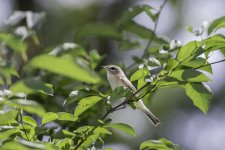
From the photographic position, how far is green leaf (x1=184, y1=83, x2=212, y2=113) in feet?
7.54

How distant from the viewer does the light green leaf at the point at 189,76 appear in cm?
217

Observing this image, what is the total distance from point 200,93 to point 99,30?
100 cm

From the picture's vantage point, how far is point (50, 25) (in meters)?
6.98

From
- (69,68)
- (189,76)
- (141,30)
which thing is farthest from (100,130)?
(141,30)

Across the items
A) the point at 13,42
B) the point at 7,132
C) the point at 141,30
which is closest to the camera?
the point at 13,42

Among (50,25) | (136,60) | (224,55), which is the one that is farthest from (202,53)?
(50,25)

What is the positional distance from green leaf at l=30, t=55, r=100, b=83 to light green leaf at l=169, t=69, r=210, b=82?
835mm

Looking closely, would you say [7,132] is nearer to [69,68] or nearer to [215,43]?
[69,68]

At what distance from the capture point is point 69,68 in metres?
1.39

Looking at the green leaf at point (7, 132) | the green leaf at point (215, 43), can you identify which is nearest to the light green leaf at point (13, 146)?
the green leaf at point (7, 132)

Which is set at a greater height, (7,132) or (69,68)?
(69,68)

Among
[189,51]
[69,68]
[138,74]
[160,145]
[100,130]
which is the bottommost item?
[160,145]

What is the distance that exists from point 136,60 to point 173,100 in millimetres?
3690

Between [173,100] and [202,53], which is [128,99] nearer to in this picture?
[202,53]
